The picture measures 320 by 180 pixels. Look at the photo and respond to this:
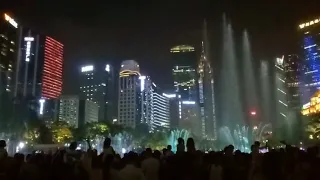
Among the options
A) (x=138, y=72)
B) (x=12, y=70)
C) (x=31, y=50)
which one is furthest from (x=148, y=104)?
(x=12, y=70)

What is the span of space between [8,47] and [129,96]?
66876 millimetres

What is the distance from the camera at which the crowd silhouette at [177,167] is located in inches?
320

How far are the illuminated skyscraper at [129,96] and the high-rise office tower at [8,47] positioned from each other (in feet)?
192

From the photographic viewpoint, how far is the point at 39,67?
557 ft

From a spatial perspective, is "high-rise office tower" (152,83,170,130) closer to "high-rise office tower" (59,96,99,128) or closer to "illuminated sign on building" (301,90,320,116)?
"high-rise office tower" (59,96,99,128)

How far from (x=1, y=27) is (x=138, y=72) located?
259 feet

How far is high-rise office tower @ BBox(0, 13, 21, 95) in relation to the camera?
10731 cm

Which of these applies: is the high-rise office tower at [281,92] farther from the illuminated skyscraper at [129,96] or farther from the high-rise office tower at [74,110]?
the high-rise office tower at [74,110]

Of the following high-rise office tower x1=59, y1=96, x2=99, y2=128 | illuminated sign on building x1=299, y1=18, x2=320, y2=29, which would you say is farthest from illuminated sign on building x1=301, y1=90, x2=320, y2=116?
high-rise office tower x1=59, y1=96, x2=99, y2=128

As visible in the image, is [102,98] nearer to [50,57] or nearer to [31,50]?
[50,57]

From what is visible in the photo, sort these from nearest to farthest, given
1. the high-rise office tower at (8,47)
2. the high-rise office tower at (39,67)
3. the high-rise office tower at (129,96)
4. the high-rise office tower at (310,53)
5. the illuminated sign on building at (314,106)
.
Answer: the illuminated sign on building at (314,106)
the high-rise office tower at (8,47)
the high-rise office tower at (310,53)
the high-rise office tower at (39,67)
the high-rise office tower at (129,96)

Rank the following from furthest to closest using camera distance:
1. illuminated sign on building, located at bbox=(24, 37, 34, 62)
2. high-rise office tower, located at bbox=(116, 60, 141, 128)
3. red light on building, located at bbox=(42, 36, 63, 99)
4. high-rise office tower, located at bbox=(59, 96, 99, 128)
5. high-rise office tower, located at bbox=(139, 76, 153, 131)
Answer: red light on building, located at bbox=(42, 36, 63, 99) < high-rise office tower, located at bbox=(139, 76, 153, 131) < high-rise office tower, located at bbox=(59, 96, 99, 128) < high-rise office tower, located at bbox=(116, 60, 141, 128) < illuminated sign on building, located at bbox=(24, 37, 34, 62)

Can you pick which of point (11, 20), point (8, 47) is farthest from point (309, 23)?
point (8, 47)

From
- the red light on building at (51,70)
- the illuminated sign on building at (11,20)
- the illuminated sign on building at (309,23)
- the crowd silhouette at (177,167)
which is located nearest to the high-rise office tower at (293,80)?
the illuminated sign on building at (309,23)
